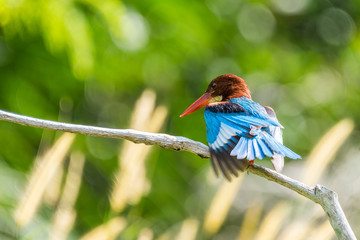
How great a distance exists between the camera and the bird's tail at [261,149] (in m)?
2.06

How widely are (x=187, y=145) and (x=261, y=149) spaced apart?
33 centimetres

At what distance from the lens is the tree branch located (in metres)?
1.69

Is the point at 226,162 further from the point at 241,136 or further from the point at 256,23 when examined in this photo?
the point at 256,23

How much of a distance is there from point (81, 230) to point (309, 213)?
1600mm

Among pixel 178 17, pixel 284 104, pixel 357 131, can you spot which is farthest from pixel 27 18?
pixel 357 131

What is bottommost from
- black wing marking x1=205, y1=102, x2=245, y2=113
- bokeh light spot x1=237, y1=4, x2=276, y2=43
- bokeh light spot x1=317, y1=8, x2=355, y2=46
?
black wing marking x1=205, y1=102, x2=245, y2=113

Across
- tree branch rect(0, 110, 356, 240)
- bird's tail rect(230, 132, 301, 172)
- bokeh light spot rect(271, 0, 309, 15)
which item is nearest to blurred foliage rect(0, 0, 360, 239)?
bokeh light spot rect(271, 0, 309, 15)

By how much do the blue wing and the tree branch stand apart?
72 millimetres

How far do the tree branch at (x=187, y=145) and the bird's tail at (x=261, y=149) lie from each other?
0.22 feet

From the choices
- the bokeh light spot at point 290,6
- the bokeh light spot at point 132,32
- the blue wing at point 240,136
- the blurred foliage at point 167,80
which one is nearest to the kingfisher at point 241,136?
the blue wing at point 240,136

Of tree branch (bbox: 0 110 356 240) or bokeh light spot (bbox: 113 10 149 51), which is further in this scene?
bokeh light spot (bbox: 113 10 149 51)

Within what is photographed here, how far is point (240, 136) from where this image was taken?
Answer: 7.54ft

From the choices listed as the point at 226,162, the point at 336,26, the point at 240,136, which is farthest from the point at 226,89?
the point at 336,26

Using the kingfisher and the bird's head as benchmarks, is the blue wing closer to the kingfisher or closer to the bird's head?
the kingfisher
